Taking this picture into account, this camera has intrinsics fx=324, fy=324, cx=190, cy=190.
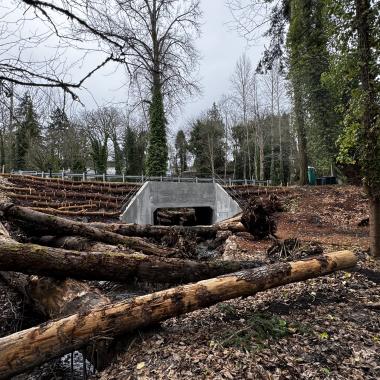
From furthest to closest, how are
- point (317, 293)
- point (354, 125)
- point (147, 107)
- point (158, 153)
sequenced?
point (147, 107)
point (158, 153)
point (354, 125)
point (317, 293)

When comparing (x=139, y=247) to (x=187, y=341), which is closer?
(x=187, y=341)

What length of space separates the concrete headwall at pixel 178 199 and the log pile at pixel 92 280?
8166 millimetres

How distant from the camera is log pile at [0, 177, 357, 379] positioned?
3053 mm

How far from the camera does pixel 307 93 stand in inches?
727

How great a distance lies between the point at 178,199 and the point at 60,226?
11.1m

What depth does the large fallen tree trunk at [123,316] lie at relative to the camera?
2.88 meters

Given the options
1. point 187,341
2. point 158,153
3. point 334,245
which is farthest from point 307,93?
point 187,341

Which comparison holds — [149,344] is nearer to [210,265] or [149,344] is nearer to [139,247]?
[210,265]

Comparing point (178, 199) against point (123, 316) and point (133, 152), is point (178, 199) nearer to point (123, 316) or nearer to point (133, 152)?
point (123, 316)

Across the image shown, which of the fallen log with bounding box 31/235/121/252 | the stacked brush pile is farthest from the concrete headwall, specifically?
the fallen log with bounding box 31/235/121/252

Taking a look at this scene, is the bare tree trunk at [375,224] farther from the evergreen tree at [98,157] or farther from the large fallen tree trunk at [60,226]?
the evergreen tree at [98,157]

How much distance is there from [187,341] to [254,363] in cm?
75

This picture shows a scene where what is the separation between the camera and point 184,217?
22.2 meters

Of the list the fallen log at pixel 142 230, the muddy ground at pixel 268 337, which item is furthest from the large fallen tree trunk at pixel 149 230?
the muddy ground at pixel 268 337
